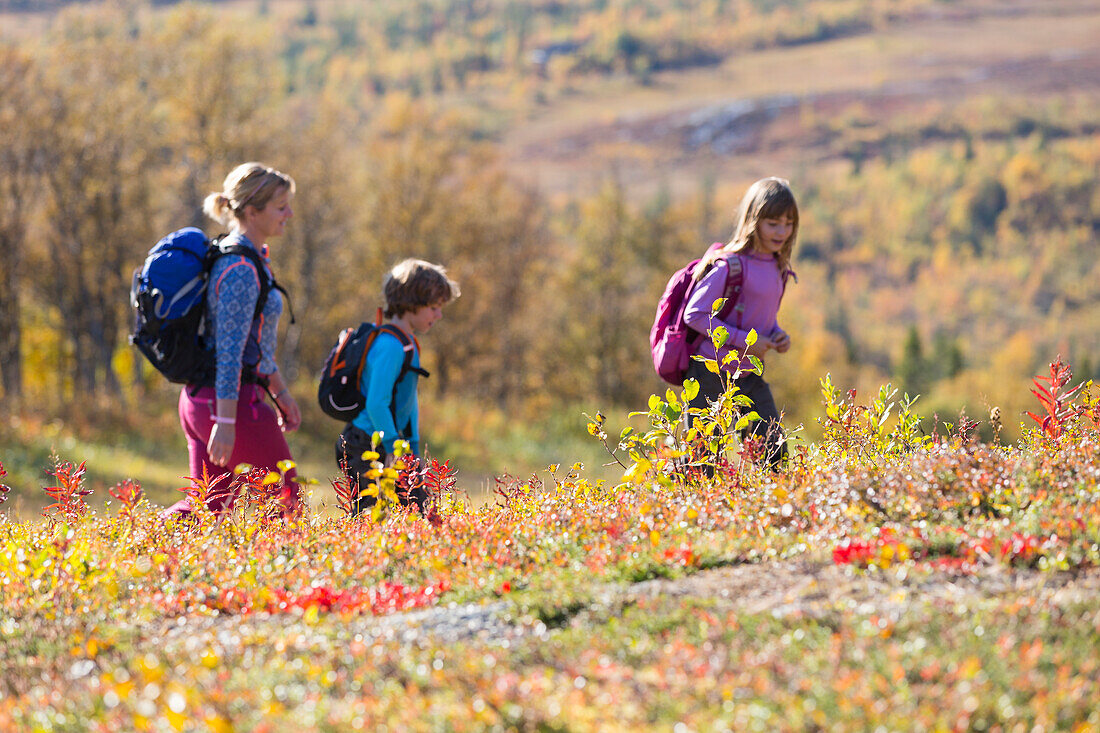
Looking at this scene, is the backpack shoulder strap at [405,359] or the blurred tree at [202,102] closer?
the backpack shoulder strap at [405,359]

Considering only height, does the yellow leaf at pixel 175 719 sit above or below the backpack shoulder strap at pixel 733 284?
below

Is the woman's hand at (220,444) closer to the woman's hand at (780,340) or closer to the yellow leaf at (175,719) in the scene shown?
the yellow leaf at (175,719)

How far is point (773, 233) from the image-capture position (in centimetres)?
548

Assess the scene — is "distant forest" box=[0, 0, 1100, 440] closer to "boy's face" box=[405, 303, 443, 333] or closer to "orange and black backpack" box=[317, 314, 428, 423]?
"orange and black backpack" box=[317, 314, 428, 423]

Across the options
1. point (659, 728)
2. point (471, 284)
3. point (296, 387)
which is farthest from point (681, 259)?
point (659, 728)

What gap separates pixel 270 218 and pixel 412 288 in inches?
33.9

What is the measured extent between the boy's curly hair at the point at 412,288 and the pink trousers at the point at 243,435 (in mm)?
901

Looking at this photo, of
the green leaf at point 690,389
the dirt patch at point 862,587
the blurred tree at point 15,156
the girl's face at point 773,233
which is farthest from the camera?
the blurred tree at point 15,156

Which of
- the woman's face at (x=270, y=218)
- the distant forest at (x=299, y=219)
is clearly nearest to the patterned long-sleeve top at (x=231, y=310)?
→ the woman's face at (x=270, y=218)

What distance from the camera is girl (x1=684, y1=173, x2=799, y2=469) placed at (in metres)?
5.41

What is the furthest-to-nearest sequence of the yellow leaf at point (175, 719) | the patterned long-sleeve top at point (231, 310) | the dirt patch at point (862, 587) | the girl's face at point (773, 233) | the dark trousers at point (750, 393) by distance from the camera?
the dark trousers at point (750, 393) → the girl's face at point (773, 233) → the patterned long-sleeve top at point (231, 310) → the dirt patch at point (862, 587) → the yellow leaf at point (175, 719)

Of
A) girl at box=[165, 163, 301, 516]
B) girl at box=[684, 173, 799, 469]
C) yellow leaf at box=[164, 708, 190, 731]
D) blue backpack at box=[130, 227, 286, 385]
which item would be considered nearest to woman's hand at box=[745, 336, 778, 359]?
girl at box=[684, 173, 799, 469]

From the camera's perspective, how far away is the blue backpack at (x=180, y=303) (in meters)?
5.05

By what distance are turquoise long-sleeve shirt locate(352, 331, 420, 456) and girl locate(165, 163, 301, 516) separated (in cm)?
40
